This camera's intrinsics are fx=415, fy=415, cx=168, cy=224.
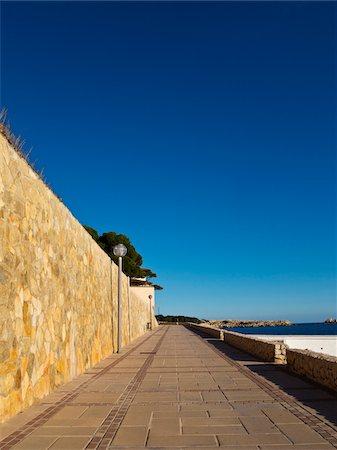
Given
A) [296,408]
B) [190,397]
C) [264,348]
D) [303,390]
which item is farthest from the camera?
[264,348]

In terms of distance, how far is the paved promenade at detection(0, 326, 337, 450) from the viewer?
414 centimetres

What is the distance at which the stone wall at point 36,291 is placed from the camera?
17.0 feet

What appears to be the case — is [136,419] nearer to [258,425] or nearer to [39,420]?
[39,420]

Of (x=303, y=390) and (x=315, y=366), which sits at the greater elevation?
(x=315, y=366)

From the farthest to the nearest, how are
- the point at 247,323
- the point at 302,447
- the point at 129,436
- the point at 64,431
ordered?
the point at 247,323, the point at 64,431, the point at 129,436, the point at 302,447

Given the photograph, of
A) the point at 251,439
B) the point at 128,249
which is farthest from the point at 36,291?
the point at 128,249

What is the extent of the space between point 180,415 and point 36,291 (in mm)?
2793

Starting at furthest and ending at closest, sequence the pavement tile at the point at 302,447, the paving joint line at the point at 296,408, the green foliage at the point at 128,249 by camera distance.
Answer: the green foliage at the point at 128,249 → the paving joint line at the point at 296,408 → the pavement tile at the point at 302,447

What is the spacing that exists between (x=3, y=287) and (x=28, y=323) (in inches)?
40.9

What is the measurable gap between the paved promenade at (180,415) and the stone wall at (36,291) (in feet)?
1.27

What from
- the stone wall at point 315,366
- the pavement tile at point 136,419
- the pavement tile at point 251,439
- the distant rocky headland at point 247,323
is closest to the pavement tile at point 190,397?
the pavement tile at point 136,419

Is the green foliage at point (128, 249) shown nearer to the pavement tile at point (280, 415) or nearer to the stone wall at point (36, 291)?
the stone wall at point (36, 291)

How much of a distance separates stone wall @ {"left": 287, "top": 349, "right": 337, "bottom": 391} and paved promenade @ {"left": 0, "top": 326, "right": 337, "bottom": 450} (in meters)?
0.25

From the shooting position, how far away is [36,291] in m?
6.32
